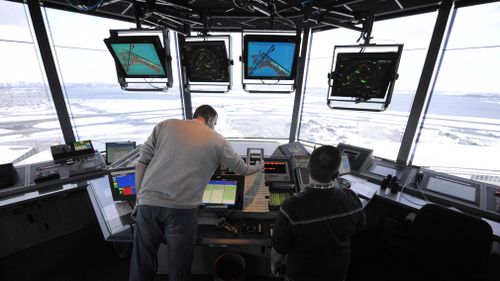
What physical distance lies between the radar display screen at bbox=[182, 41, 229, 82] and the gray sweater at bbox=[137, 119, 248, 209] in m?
1.11

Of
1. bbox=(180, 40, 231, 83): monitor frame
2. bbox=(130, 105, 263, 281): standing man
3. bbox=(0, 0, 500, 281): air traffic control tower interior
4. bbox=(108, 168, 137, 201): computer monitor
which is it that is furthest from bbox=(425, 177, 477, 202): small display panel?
bbox=(108, 168, 137, 201): computer monitor

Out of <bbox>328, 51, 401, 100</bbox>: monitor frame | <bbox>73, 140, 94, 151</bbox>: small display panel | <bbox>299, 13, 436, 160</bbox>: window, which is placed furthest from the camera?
<bbox>73, 140, 94, 151</bbox>: small display panel

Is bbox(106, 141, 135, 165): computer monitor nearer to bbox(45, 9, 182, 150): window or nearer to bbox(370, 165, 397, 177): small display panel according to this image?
bbox(45, 9, 182, 150): window

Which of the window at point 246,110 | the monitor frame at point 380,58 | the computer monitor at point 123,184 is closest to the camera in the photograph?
the computer monitor at point 123,184

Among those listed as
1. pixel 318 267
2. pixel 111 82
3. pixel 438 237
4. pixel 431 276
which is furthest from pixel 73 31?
pixel 431 276

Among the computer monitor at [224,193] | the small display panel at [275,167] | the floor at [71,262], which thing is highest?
the small display panel at [275,167]

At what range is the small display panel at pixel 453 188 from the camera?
68.3 inches

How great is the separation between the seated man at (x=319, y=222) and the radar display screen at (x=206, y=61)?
1673mm

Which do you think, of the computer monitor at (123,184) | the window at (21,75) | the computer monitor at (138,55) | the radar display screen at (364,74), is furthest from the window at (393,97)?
the window at (21,75)

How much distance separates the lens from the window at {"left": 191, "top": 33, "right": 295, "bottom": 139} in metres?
2.47

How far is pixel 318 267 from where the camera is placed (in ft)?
3.10

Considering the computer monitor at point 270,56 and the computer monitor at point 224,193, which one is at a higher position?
the computer monitor at point 270,56

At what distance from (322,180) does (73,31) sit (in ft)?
11.2

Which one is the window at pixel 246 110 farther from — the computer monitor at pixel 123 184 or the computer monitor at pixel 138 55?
the computer monitor at pixel 123 184
